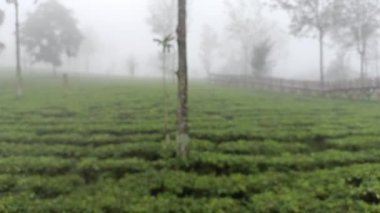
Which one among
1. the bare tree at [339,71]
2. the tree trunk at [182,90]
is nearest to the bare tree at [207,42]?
the bare tree at [339,71]

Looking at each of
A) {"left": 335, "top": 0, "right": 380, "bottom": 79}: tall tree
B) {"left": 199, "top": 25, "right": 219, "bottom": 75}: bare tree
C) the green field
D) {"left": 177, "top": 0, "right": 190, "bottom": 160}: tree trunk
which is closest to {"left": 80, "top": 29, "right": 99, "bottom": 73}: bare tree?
{"left": 199, "top": 25, "right": 219, "bottom": 75}: bare tree

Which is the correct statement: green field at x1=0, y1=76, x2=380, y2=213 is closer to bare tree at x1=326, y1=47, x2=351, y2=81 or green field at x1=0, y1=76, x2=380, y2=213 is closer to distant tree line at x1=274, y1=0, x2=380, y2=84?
distant tree line at x1=274, y1=0, x2=380, y2=84

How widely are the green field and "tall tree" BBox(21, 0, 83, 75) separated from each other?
41.3 meters

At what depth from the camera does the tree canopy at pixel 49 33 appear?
66.1 metres

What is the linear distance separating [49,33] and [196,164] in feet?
188

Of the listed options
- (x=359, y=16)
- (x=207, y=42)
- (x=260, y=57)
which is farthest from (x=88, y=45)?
(x=359, y=16)

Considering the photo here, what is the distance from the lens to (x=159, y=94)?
38094 millimetres

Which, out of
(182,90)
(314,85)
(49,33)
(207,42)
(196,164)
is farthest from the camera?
(207,42)

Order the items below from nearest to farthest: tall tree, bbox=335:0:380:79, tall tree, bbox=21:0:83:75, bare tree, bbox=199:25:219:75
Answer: tall tree, bbox=335:0:380:79 < tall tree, bbox=21:0:83:75 < bare tree, bbox=199:25:219:75

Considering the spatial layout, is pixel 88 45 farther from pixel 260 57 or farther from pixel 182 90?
pixel 182 90

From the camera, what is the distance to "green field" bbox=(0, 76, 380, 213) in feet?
39.5

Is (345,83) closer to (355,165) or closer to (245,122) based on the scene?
(245,122)

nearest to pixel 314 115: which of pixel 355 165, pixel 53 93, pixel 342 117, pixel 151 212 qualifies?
pixel 342 117

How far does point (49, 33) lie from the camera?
218ft
